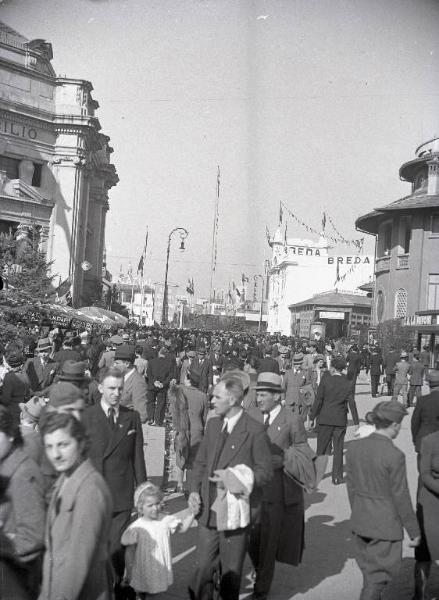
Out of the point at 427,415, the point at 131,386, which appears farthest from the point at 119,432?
the point at 427,415

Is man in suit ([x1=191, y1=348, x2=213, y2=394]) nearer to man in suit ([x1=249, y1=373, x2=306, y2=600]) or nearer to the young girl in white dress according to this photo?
man in suit ([x1=249, y1=373, x2=306, y2=600])

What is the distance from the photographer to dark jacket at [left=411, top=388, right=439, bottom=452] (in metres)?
8.51

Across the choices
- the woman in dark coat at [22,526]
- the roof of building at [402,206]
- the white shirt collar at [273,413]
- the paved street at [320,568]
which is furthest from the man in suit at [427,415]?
the roof of building at [402,206]

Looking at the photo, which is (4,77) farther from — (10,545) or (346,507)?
(10,545)

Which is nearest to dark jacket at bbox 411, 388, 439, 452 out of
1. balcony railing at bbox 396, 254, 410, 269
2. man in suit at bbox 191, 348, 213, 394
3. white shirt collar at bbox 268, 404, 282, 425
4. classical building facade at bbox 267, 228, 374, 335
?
white shirt collar at bbox 268, 404, 282, 425

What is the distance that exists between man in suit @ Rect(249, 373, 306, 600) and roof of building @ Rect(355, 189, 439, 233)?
38.5 m

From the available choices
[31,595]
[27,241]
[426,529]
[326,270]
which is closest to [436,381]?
[426,529]

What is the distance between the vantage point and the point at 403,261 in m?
45.7

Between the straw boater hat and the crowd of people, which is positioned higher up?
the straw boater hat

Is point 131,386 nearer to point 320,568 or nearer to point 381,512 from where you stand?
point 320,568

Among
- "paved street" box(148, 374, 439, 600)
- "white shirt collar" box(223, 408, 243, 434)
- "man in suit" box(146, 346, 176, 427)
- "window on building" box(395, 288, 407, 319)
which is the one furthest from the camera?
"window on building" box(395, 288, 407, 319)

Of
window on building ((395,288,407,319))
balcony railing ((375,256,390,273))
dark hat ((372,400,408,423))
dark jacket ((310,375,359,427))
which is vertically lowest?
dark jacket ((310,375,359,427))

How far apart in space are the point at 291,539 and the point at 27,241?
27.5 meters

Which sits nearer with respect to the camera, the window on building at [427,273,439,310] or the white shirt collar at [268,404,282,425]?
the white shirt collar at [268,404,282,425]
